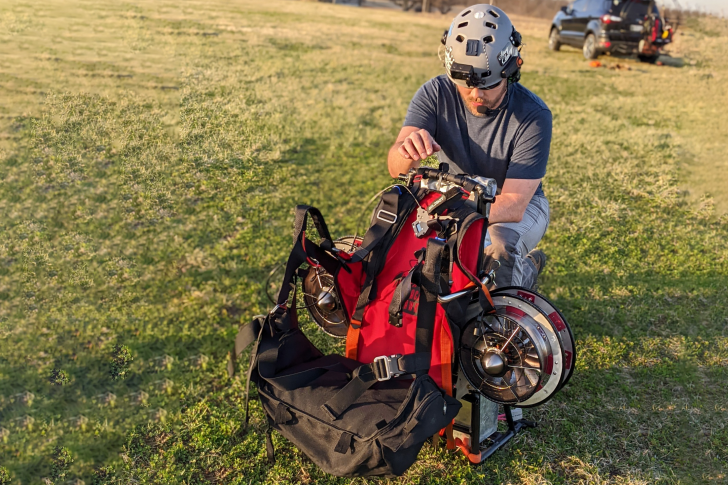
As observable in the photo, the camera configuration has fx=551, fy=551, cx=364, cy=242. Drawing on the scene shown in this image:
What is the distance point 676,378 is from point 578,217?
9.30ft

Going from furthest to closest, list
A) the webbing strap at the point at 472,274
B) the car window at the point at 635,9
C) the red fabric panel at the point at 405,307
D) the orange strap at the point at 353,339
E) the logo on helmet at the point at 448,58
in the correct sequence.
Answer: the car window at the point at 635,9, the logo on helmet at the point at 448,58, the orange strap at the point at 353,339, the red fabric panel at the point at 405,307, the webbing strap at the point at 472,274

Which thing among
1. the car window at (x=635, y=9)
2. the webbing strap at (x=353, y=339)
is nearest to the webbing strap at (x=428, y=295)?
the webbing strap at (x=353, y=339)

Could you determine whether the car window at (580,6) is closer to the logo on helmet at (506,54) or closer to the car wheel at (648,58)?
the car wheel at (648,58)

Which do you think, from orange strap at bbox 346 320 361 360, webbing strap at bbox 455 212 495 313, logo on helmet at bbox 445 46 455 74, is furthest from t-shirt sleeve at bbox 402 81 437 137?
orange strap at bbox 346 320 361 360

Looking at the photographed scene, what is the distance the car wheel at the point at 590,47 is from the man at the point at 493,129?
14.3 meters

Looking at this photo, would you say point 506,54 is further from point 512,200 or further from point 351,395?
point 351,395

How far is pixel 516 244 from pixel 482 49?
1.24 metres

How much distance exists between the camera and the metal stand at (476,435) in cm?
322

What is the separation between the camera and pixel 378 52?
15125 millimetres

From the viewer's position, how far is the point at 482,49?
3355 mm

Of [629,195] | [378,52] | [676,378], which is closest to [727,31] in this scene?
[378,52]

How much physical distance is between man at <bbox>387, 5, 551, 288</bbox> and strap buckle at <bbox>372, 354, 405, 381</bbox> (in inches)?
41.2

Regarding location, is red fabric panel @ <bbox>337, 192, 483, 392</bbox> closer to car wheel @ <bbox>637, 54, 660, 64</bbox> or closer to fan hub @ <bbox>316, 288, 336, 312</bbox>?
fan hub @ <bbox>316, 288, 336, 312</bbox>

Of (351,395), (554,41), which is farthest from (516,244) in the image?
(554,41)
